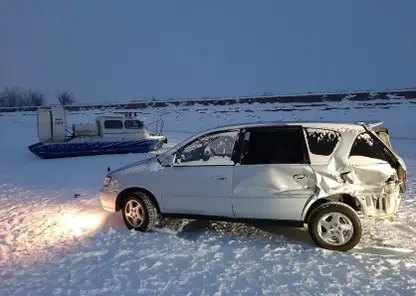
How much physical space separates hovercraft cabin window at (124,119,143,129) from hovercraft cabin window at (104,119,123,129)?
26 cm

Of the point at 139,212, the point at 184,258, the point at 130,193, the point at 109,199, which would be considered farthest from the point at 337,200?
the point at 109,199

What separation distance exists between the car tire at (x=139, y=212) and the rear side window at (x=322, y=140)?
257cm

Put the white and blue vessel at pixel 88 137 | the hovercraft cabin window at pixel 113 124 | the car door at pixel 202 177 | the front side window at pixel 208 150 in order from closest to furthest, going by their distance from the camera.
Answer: the car door at pixel 202 177 → the front side window at pixel 208 150 → the white and blue vessel at pixel 88 137 → the hovercraft cabin window at pixel 113 124

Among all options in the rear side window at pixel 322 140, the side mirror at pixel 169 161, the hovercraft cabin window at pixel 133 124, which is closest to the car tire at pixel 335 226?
the rear side window at pixel 322 140

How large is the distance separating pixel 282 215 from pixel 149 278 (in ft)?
6.50

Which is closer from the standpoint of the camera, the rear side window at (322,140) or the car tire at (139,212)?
the rear side window at (322,140)

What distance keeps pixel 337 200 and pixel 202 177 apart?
1.91m

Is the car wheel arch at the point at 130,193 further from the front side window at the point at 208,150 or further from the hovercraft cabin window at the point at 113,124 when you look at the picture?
the hovercraft cabin window at the point at 113,124

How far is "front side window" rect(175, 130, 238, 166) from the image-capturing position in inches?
210

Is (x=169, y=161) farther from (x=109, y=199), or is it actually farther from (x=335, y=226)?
(x=335, y=226)

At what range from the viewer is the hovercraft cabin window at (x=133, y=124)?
18.2 m

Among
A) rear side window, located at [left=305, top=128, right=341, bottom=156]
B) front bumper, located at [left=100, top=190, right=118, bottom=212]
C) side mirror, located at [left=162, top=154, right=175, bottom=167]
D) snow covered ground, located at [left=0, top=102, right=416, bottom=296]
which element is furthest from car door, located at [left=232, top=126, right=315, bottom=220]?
front bumper, located at [left=100, top=190, right=118, bottom=212]

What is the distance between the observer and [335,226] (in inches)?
189

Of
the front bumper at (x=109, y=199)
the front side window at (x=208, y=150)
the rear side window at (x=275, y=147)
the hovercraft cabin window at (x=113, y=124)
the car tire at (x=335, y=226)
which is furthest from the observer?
the hovercraft cabin window at (x=113, y=124)
